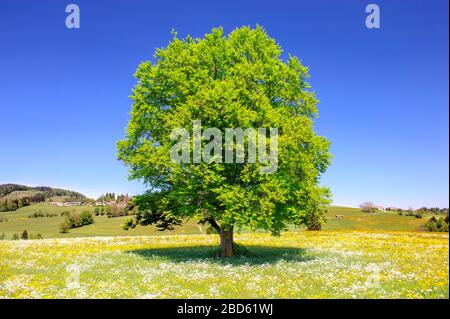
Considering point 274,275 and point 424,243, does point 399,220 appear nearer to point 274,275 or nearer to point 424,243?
point 424,243

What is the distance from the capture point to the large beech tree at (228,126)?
29.4 m

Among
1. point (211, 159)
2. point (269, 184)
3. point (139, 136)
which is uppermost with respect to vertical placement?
point (139, 136)

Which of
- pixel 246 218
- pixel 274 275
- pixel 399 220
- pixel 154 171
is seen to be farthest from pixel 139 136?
pixel 399 220

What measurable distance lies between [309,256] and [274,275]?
10.4m

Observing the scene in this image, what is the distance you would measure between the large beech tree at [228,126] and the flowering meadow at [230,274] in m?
3.55

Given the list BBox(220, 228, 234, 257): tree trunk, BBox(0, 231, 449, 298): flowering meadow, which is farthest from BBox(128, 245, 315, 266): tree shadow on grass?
BBox(220, 228, 234, 257): tree trunk

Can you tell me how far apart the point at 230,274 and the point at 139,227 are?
79709 mm

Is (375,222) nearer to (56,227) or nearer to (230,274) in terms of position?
(56,227)

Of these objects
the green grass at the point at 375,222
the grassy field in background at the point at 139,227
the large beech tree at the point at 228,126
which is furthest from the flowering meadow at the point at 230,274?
the green grass at the point at 375,222

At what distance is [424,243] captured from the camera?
144 feet

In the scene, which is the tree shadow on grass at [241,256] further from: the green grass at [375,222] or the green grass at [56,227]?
the green grass at [375,222]

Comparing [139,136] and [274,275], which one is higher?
[139,136]

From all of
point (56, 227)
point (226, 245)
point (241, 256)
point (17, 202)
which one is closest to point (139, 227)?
point (56, 227)

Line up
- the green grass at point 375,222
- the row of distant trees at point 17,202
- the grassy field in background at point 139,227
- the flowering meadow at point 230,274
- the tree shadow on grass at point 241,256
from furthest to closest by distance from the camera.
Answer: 1. the row of distant trees at point 17,202
2. the green grass at point 375,222
3. the grassy field in background at point 139,227
4. the tree shadow on grass at point 241,256
5. the flowering meadow at point 230,274
